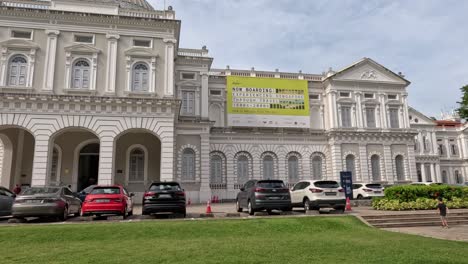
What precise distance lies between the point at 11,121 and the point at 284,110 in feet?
70.9

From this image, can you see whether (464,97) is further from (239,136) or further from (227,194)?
(227,194)

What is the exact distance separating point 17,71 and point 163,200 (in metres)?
15.6

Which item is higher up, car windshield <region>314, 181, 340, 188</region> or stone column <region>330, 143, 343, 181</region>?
stone column <region>330, 143, 343, 181</region>

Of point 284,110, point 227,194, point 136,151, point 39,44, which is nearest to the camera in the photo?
point 39,44

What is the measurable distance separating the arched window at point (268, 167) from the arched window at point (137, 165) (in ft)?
37.4

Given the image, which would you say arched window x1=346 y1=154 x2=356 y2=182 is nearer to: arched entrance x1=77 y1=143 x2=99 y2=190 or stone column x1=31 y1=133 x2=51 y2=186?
arched entrance x1=77 y1=143 x2=99 y2=190

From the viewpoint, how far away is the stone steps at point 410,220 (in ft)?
43.9

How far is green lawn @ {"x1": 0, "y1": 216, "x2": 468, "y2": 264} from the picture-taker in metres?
7.11

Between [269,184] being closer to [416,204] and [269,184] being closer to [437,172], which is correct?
[416,204]

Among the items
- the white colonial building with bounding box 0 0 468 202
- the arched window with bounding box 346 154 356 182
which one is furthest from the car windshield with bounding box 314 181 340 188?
the arched window with bounding box 346 154 356 182

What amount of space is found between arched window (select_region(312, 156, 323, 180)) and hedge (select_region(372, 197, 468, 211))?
14613 mm

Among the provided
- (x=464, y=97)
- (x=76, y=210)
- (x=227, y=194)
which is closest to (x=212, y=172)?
(x=227, y=194)

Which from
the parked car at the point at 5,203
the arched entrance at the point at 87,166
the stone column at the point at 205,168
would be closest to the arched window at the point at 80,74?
the arched entrance at the point at 87,166

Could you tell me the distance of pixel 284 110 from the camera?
3184 centimetres
